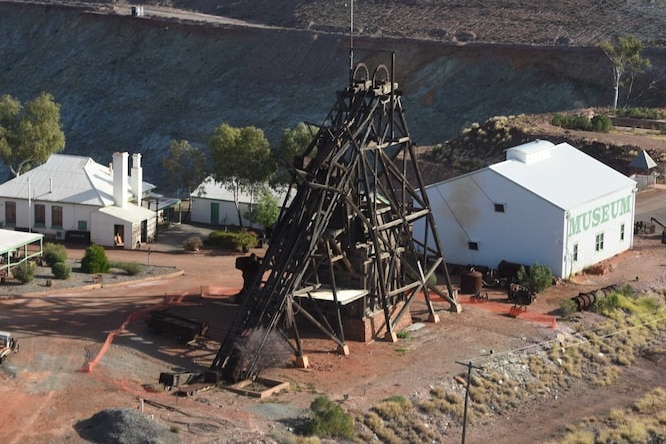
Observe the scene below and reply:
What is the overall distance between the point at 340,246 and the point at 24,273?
12.7 m

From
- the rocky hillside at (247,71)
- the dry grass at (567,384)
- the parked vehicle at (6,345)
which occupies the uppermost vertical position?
the rocky hillside at (247,71)

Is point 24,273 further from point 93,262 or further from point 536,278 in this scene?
point 536,278

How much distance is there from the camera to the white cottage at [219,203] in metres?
62.2

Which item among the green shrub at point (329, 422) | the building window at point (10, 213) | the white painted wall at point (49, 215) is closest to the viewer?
the green shrub at point (329, 422)

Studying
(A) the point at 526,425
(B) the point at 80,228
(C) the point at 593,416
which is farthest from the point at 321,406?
(B) the point at 80,228

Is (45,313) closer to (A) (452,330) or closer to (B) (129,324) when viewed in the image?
(B) (129,324)

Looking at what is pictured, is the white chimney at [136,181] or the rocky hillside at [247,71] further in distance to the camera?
the rocky hillside at [247,71]

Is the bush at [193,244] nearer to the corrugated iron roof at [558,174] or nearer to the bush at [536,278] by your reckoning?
the corrugated iron roof at [558,174]

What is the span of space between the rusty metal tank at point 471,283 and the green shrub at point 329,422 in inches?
602

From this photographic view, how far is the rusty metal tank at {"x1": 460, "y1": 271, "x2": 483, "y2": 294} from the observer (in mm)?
47531

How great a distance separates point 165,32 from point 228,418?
7985 centimetres

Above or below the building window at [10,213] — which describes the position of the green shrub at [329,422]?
below

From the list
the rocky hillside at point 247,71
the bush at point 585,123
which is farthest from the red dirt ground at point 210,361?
the rocky hillside at point 247,71

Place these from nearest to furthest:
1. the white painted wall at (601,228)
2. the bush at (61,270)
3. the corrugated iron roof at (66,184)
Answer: the bush at (61,270) → the white painted wall at (601,228) → the corrugated iron roof at (66,184)
